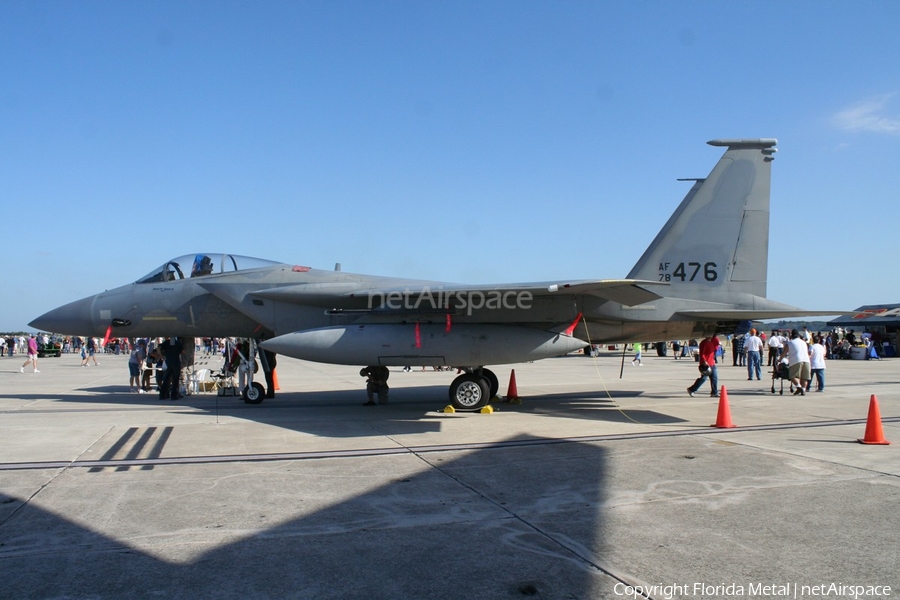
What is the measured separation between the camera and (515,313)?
11414 millimetres

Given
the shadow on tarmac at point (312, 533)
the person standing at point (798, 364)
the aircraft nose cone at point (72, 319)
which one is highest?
the aircraft nose cone at point (72, 319)

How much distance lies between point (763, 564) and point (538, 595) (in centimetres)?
153

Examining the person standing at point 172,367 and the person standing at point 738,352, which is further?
the person standing at point 738,352

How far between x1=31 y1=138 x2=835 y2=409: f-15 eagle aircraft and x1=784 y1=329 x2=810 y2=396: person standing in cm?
305

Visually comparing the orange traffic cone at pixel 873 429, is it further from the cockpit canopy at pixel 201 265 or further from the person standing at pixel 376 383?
the cockpit canopy at pixel 201 265

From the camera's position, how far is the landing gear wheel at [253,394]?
1316 centimetres

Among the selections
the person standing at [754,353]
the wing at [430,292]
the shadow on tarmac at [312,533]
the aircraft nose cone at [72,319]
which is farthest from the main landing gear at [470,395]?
the person standing at [754,353]

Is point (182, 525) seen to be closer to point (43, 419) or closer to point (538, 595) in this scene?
point (538, 595)

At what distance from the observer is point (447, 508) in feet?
17.0

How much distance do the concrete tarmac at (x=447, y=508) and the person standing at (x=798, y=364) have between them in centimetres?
408

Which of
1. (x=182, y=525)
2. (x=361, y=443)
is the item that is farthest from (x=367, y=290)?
(x=182, y=525)

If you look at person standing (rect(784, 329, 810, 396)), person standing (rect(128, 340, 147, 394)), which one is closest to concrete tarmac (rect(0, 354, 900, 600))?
person standing (rect(784, 329, 810, 396))

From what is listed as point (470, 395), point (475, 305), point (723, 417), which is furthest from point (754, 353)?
point (475, 305)

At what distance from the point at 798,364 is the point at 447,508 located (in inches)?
476
